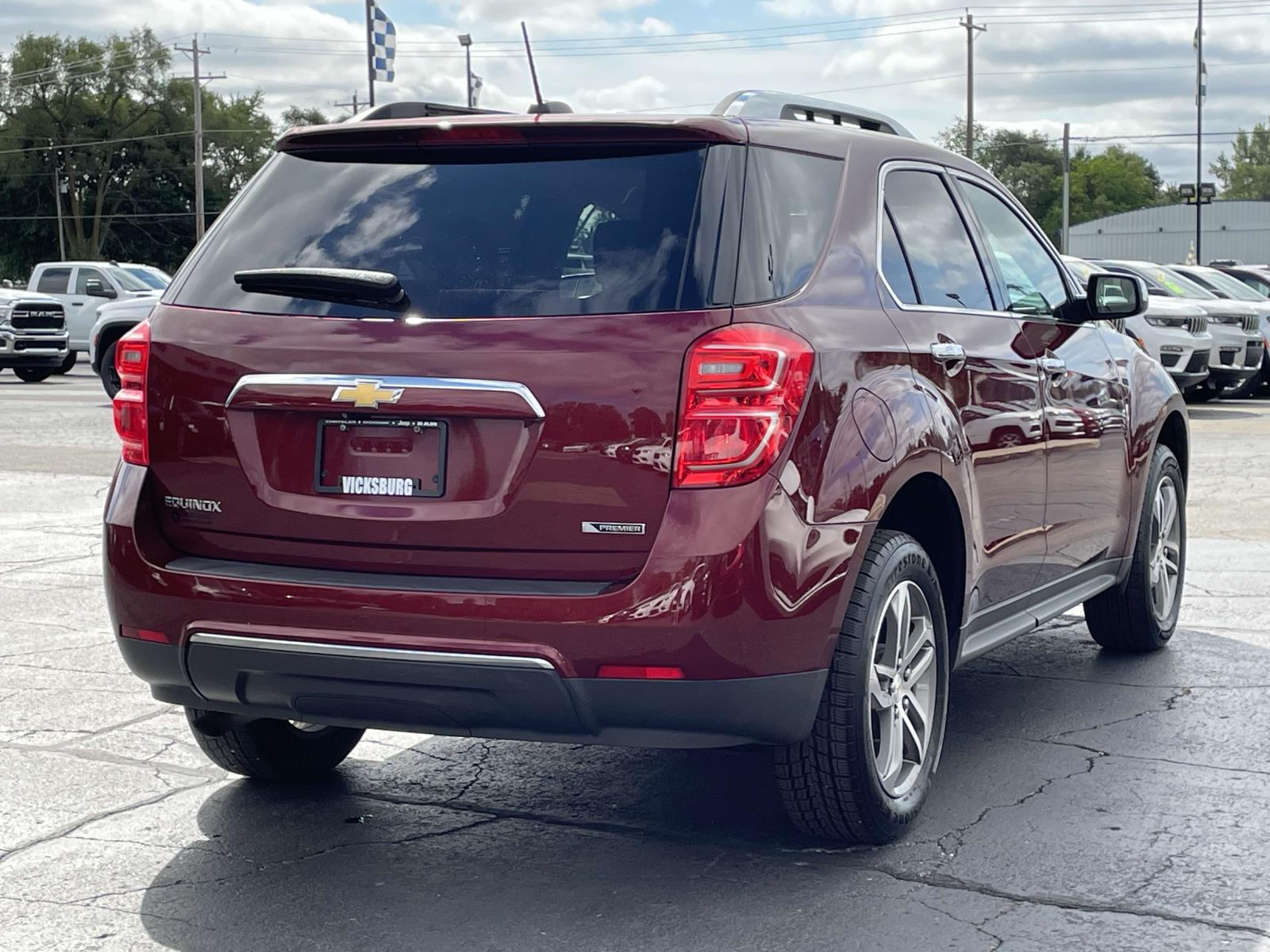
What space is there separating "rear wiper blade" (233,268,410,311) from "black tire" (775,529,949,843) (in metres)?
1.29

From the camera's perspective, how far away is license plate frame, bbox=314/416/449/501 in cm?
374

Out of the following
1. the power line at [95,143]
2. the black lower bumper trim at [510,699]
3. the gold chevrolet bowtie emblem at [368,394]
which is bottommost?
the black lower bumper trim at [510,699]

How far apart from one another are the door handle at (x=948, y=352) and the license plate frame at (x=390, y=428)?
1.47 metres

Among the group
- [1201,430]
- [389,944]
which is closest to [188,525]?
[389,944]

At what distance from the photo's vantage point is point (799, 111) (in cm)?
470

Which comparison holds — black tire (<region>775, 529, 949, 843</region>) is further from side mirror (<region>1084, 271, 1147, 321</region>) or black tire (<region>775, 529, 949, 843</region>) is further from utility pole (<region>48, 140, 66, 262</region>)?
utility pole (<region>48, 140, 66, 262</region>)

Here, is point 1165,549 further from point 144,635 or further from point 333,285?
point 144,635

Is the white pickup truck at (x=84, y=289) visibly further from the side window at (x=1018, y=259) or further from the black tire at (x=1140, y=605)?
the side window at (x=1018, y=259)

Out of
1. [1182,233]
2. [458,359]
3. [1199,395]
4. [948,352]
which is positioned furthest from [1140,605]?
[1182,233]

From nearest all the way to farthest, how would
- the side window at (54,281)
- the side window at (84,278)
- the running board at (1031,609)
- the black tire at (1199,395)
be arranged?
the running board at (1031,609)
the black tire at (1199,395)
the side window at (84,278)
the side window at (54,281)

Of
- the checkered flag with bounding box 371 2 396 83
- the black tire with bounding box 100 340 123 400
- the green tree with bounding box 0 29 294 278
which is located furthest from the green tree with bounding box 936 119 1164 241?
the black tire with bounding box 100 340 123 400

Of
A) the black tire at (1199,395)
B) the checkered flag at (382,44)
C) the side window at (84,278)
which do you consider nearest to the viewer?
the black tire at (1199,395)

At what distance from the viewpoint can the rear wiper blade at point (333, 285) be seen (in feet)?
12.7

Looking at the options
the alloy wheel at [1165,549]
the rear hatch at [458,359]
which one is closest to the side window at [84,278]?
the alloy wheel at [1165,549]
